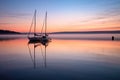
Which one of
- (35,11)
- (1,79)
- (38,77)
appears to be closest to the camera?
(1,79)

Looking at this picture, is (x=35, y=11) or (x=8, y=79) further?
(x=35, y=11)

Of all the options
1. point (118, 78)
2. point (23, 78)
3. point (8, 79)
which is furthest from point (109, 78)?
point (8, 79)

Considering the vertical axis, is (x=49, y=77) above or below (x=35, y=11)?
below

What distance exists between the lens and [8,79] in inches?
340

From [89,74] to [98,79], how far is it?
1125 mm

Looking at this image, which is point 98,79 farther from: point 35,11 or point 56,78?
point 35,11

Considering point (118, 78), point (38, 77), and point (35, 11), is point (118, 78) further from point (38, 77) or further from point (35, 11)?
point (35, 11)

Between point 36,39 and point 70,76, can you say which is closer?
point 70,76

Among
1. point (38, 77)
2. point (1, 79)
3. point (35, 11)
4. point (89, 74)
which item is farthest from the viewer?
point (35, 11)

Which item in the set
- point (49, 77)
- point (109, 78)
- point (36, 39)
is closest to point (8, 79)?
point (49, 77)

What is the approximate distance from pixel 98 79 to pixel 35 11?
37380 mm

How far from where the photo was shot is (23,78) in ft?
29.0

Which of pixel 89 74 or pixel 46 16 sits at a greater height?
pixel 46 16

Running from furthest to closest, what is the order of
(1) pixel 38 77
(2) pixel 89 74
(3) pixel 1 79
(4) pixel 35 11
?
1. (4) pixel 35 11
2. (2) pixel 89 74
3. (1) pixel 38 77
4. (3) pixel 1 79
